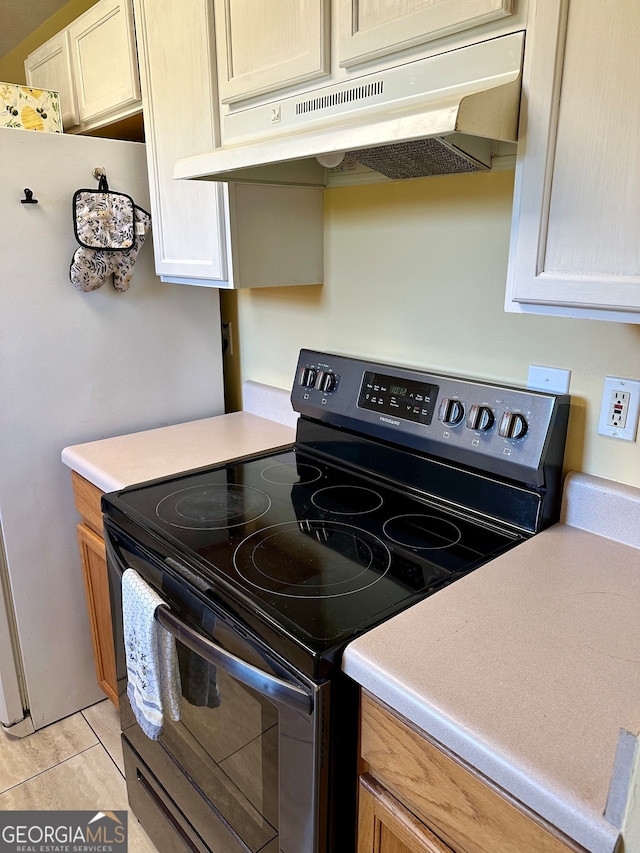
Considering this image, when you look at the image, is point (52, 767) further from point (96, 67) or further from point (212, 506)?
point (96, 67)

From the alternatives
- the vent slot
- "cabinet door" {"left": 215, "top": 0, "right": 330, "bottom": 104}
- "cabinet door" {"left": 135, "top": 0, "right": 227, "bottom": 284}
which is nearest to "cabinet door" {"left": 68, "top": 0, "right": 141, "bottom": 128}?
"cabinet door" {"left": 135, "top": 0, "right": 227, "bottom": 284}

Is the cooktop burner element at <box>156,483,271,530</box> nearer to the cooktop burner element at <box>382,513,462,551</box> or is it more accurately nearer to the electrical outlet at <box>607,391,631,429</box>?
the cooktop burner element at <box>382,513,462,551</box>

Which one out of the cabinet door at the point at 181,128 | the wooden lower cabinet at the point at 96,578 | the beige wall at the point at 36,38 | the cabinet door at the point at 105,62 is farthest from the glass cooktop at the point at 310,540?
the beige wall at the point at 36,38

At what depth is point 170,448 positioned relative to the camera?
5.43ft

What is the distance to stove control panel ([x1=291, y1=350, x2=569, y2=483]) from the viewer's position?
114cm

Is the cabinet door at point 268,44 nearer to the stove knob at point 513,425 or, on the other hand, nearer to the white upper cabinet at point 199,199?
the white upper cabinet at point 199,199

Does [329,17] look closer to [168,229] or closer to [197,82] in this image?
A: [197,82]

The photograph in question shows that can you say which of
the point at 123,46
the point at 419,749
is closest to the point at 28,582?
the point at 419,749

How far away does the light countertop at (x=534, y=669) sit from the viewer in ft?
2.07

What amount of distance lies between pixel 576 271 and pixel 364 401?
674 mm

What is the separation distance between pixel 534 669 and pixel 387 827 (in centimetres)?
31

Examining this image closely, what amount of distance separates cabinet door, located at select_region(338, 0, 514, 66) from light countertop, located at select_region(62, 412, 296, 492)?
3.14ft

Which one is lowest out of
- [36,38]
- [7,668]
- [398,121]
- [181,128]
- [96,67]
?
[7,668]

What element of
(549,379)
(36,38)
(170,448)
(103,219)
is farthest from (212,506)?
(36,38)
